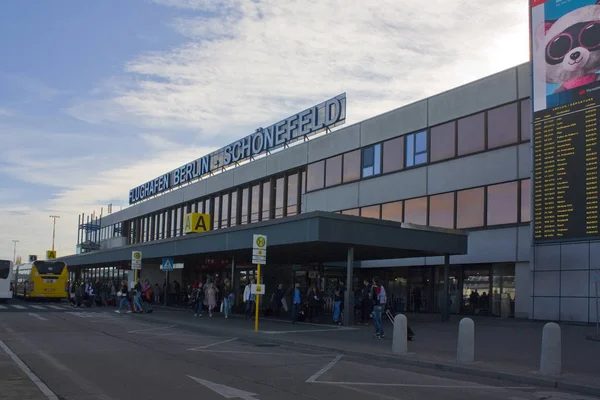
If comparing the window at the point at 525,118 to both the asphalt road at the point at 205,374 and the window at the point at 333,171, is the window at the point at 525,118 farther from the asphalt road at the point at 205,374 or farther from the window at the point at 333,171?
the asphalt road at the point at 205,374

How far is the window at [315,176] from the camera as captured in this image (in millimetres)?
39062

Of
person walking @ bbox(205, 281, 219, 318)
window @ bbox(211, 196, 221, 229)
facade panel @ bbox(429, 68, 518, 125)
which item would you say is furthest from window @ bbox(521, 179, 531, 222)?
window @ bbox(211, 196, 221, 229)

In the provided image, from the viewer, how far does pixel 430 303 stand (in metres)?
32.2

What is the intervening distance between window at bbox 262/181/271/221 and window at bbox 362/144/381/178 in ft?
34.3

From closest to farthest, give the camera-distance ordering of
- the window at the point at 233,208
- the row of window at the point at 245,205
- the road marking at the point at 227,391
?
the road marking at the point at 227,391 → the row of window at the point at 245,205 → the window at the point at 233,208

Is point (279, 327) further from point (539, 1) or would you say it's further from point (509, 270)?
point (539, 1)

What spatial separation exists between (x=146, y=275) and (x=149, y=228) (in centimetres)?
1371

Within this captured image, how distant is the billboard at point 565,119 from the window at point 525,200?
180 cm

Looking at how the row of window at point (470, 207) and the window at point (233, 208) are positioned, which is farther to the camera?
the window at point (233, 208)

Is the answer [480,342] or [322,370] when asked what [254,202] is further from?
[322,370]

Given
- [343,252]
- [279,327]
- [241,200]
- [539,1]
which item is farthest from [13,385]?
[241,200]

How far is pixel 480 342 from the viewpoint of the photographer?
60.1 ft

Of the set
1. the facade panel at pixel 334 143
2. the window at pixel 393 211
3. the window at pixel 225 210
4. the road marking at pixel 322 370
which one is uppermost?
the facade panel at pixel 334 143

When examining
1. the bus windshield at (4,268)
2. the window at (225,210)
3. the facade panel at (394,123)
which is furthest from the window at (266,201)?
the bus windshield at (4,268)
